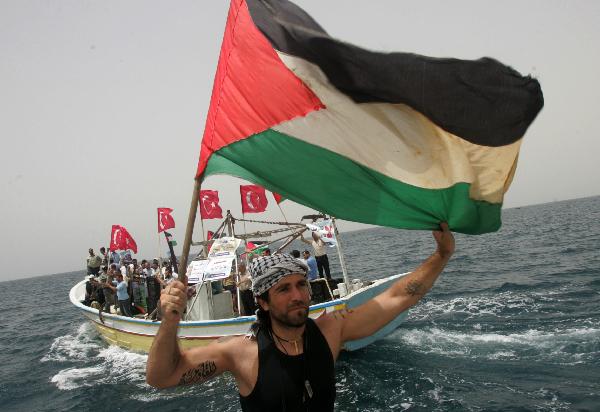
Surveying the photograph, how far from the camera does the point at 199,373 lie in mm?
2594

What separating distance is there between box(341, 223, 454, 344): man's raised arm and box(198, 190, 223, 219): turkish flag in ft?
45.0

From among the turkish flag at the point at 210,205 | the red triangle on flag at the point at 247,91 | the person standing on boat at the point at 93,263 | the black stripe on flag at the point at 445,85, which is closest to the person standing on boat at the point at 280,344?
the black stripe on flag at the point at 445,85

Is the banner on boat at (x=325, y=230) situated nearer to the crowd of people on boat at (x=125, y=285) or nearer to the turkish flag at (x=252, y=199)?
the turkish flag at (x=252, y=199)

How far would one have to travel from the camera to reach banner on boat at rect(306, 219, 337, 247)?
41.6ft

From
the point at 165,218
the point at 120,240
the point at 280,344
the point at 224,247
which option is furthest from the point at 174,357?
the point at 120,240

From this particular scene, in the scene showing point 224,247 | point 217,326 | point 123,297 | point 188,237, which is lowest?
point 217,326

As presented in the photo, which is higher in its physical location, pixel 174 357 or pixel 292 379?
pixel 174 357

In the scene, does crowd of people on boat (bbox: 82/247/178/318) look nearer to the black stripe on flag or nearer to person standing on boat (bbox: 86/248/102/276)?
person standing on boat (bbox: 86/248/102/276)

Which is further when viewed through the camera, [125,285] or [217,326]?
[125,285]

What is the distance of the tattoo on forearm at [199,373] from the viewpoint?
2.54m

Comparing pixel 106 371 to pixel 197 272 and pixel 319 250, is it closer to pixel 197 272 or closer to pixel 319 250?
pixel 197 272

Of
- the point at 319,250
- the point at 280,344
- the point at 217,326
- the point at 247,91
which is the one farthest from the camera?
the point at 319,250

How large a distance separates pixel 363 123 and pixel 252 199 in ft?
39.5

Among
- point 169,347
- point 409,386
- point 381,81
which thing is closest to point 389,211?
point 381,81
